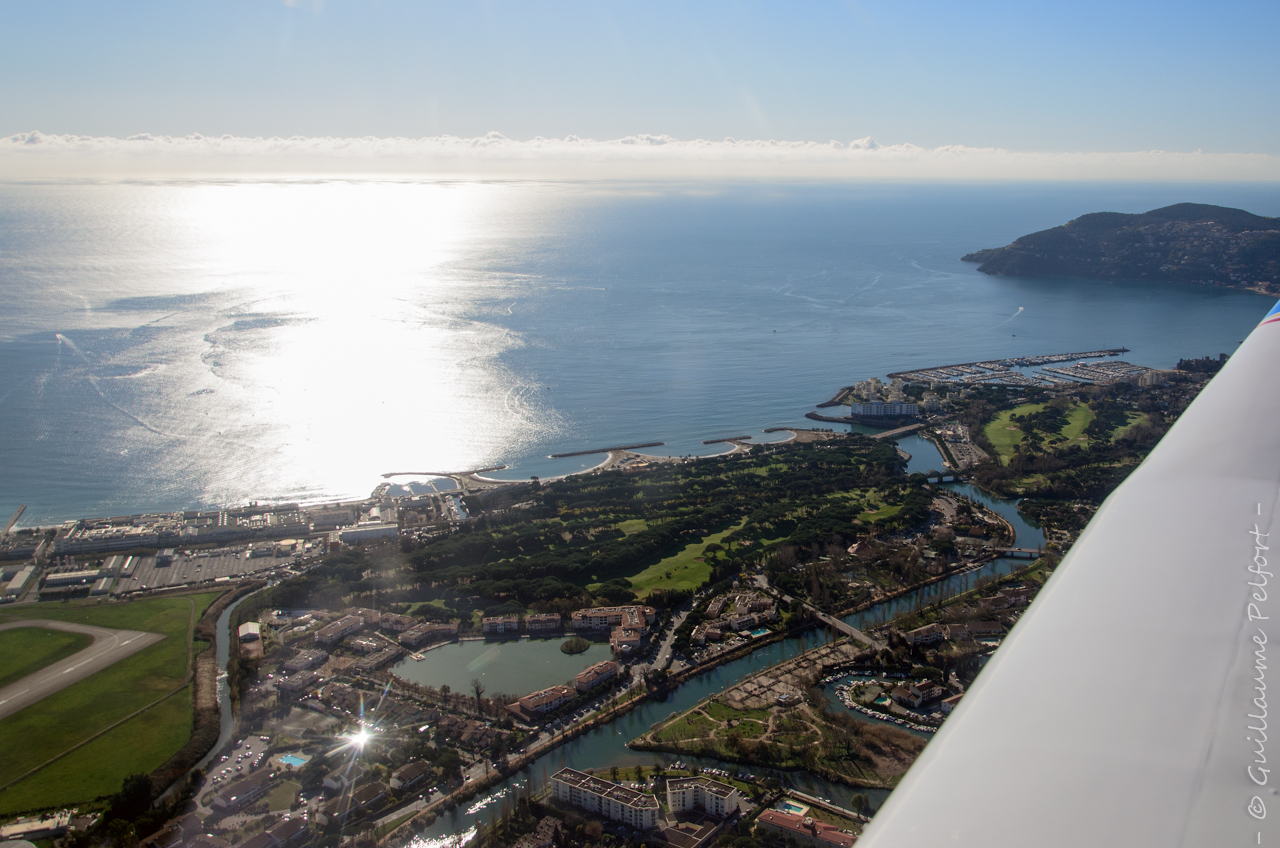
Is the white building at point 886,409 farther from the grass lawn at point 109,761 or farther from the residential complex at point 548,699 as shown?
the grass lawn at point 109,761

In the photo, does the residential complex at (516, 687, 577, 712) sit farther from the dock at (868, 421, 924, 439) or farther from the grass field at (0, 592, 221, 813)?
the dock at (868, 421, 924, 439)

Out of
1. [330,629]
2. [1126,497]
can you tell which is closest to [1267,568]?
[1126,497]

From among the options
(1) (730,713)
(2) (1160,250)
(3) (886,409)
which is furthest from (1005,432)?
(2) (1160,250)

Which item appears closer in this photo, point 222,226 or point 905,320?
point 905,320

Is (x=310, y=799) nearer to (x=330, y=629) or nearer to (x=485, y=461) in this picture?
(x=330, y=629)

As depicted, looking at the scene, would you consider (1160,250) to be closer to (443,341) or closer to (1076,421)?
(1076,421)

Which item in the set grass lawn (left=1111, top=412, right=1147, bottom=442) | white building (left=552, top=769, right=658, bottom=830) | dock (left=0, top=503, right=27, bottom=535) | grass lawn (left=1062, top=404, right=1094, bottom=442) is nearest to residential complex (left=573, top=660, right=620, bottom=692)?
white building (left=552, top=769, right=658, bottom=830)
